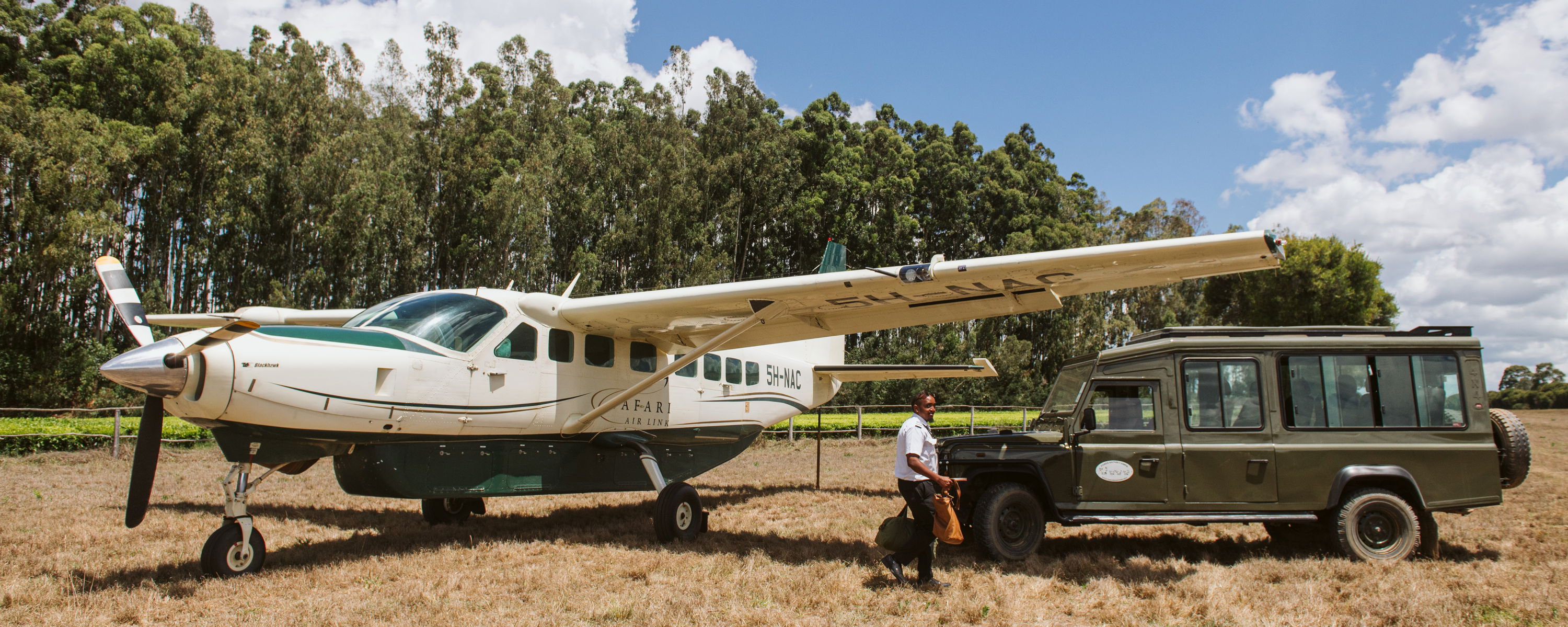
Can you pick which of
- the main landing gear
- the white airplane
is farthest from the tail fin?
the main landing gear

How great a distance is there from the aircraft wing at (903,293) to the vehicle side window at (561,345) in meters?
0.14

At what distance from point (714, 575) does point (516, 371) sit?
10.4ft

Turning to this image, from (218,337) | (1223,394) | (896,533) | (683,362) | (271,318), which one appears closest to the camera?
(218,337)

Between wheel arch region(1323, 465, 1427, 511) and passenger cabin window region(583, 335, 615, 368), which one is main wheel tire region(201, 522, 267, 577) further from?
wheel arch region(1323, 465, 1427, 511)

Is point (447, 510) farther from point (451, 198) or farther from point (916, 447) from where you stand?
point (451, 198)

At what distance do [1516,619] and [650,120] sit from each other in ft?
114

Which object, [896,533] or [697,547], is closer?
[896,533]

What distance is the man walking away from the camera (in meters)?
5.90

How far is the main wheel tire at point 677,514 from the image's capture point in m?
8.22

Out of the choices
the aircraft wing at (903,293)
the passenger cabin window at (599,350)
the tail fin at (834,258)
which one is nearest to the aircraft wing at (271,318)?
the passenger cabin window at (599,350)

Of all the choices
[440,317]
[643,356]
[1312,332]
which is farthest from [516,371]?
[1312,332]

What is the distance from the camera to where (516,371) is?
→ 26.6ft

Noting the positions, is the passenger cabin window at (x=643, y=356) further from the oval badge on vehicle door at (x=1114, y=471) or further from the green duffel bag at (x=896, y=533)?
the oval badge on vehicle door at (x=1114, y=471)

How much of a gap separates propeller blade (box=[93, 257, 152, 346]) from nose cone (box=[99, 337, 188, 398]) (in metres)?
0.29
